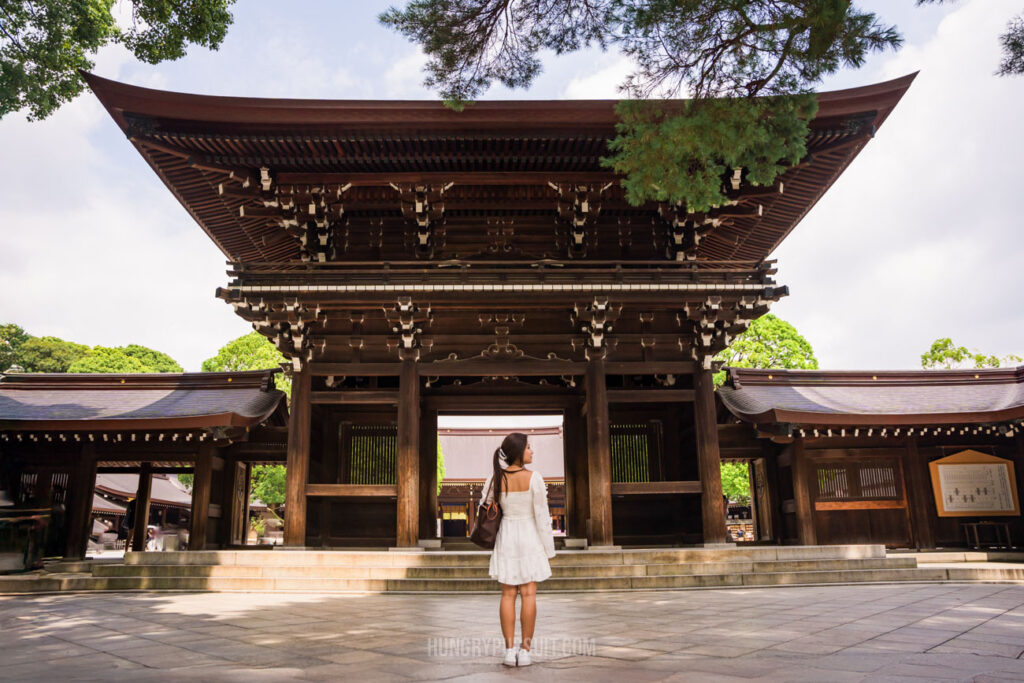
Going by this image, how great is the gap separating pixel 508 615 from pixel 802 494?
10087 millimetres

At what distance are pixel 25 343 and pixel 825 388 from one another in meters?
46.9

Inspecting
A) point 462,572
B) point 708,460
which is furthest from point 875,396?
point 462,572

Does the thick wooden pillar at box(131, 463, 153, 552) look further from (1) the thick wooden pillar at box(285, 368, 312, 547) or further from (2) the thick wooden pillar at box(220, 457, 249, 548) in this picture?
(1) the thick wooden pillar at box(285, 368, 312, 547)

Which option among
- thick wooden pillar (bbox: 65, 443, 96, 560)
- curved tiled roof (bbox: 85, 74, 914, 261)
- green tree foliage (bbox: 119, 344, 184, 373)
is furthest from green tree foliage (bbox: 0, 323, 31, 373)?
curved tiled roof (bbox: 85, 74, 914, 261)

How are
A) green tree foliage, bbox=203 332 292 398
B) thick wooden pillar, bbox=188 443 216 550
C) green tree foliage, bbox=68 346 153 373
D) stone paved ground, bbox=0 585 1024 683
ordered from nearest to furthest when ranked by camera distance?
1. stone paved ground, bbox=0 585 1024 683
2. thick wooden pillar, bbox=188 443 216 550
3. green tree foliage, bbox=203 332 292 398
4. green tree foliage, bbox=68 346 153 373

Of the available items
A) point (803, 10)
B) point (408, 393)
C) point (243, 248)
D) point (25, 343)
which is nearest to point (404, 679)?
point (803, 10)

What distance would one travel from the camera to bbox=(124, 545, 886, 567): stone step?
9.28m

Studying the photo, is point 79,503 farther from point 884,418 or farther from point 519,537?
point 884,418

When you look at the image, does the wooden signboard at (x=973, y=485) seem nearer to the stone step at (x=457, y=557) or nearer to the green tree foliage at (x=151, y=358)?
the stone step at (x=457, y=557)

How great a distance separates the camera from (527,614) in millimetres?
3992

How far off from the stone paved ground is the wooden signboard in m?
5.93

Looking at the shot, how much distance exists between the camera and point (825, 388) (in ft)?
50.0

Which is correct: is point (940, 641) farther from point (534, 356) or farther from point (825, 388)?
point (825, 388)

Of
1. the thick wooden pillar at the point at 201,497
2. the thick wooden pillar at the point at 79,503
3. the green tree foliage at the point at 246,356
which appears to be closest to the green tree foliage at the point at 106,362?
the green tree foliage at the point at 246,356
